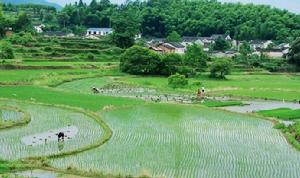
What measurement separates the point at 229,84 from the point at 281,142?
19.4 meters

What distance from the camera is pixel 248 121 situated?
880 inches

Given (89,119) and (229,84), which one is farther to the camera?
(229,84)

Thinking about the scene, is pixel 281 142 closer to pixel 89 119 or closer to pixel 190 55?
pixel 89 119

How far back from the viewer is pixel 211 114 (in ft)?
77.8

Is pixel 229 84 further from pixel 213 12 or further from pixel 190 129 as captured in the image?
pixel 213 12

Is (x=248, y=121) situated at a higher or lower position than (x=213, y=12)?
lower

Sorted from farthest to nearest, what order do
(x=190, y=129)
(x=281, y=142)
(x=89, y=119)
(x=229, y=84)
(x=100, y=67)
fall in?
(x=100, y=67) < (x=229, y=84) < (x=89, y=119) < (x=190, y=129) < (x=281, y=142)

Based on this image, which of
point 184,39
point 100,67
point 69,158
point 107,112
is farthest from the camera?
point 184,39

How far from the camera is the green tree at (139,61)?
41.2 metres

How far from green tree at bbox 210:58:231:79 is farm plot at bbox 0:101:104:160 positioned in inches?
808

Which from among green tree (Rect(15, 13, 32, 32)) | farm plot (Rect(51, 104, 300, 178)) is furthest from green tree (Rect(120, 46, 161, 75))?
green tree (Rect(15, 13, 32, 32))

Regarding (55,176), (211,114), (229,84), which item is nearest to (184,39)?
(229,84)

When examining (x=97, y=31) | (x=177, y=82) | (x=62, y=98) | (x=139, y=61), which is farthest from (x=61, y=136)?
(x=97, y=31)

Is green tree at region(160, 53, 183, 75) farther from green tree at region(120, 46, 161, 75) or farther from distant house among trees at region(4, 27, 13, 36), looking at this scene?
distant house among trees at region(4, 27, 13, 36)
